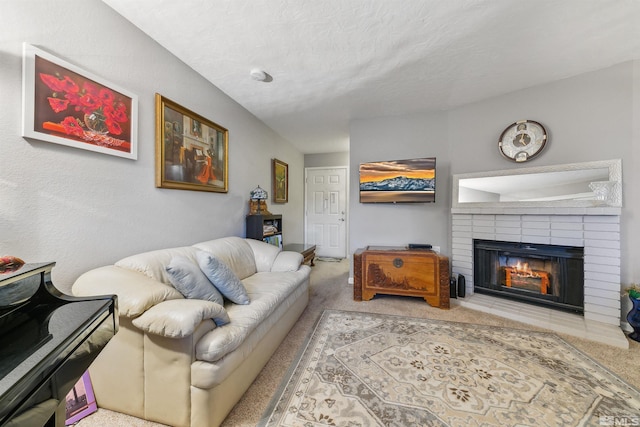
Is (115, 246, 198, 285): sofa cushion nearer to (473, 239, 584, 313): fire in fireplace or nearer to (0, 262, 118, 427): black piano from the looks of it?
(0, 262, 118, 427): black piano

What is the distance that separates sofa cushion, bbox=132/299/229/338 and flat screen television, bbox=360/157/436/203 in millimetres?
2431

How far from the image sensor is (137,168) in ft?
5.53

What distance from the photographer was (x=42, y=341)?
0.62 meters

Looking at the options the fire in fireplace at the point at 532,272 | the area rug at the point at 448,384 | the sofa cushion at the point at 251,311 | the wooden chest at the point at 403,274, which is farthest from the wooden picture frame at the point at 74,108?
the fire in fireplace at the point at 532,272

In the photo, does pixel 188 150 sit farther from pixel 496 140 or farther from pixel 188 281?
pixel 496 140

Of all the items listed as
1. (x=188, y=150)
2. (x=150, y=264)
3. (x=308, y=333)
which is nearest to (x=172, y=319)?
(x=150, y=264)

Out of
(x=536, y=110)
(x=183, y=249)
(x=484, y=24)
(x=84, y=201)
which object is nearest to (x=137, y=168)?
(x=84, y=201)

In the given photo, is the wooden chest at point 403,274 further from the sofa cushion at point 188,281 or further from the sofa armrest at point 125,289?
the sofa armrest at point 125,289

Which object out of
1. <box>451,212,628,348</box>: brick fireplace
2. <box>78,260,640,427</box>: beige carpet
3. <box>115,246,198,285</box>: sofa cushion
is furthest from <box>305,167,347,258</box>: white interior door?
<box>115,246,198,285</box>: sofa cushion

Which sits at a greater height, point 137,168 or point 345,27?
point 345,27

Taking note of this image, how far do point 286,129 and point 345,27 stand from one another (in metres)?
2.22

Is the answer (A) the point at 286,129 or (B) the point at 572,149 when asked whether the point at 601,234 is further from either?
(A) the point at 286,129

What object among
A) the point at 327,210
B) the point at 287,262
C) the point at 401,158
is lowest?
the point at 287,262

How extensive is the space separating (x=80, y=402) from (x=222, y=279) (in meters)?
0.89
